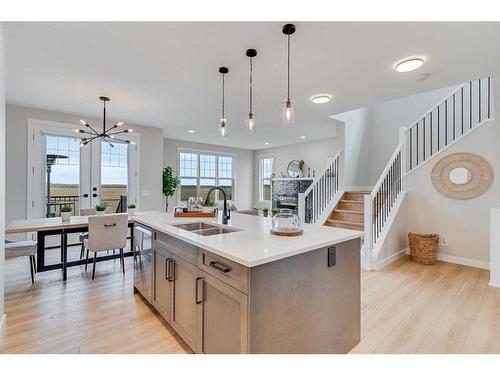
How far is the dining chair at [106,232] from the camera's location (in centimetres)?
318

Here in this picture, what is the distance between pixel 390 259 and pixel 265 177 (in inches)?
227

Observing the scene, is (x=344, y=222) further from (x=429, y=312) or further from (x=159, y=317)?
(x=159, y=317)

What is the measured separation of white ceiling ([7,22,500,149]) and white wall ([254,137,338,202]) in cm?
290

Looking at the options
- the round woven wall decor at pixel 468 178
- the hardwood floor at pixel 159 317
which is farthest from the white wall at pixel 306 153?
the hardwood floor at pixel 159 317

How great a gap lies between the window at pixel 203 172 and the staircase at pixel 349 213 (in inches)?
173

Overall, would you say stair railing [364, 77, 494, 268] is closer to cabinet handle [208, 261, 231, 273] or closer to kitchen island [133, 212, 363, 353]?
kitchen island [133, 212, 363, 353]

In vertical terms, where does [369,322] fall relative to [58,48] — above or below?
below

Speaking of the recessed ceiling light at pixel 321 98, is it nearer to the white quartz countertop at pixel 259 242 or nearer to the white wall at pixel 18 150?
the white quartz countertop at pixel 259 242

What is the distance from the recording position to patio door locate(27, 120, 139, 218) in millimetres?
4406
